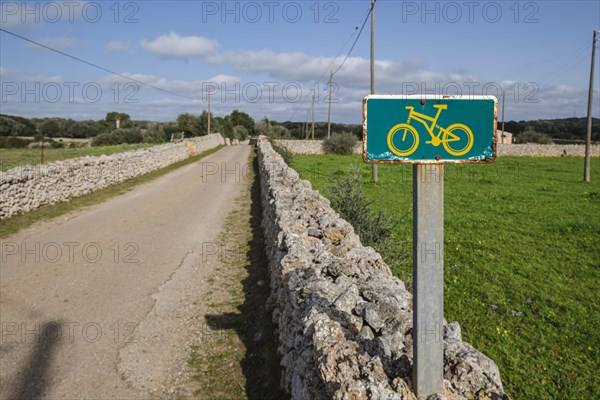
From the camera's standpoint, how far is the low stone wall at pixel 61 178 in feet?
38.0

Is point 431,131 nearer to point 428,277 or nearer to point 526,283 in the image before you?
point 428,277

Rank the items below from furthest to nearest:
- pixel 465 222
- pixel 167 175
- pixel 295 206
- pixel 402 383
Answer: pixel 167 175 < pixel 465 222 < pixel 295 206 < pixel 402 383

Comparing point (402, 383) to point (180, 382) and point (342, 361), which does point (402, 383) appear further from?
point (180, 382)

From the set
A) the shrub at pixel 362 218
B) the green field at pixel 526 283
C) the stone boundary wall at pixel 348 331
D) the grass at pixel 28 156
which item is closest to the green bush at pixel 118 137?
the grass at pixel 28 156

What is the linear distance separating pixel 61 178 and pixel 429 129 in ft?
45.9

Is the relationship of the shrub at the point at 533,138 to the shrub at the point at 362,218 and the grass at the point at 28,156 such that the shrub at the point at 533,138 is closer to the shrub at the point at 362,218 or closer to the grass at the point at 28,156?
the grass at the point at 28,156

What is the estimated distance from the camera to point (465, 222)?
11.9 m

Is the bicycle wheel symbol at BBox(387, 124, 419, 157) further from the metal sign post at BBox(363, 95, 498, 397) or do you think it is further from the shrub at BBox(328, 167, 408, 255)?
the shrub at BBox(328, 167, 408, 255)

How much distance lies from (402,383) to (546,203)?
1521 centimetres

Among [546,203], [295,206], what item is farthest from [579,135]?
[295,206]

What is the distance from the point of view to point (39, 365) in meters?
4.58

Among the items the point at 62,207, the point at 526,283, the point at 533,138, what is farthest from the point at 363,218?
the point at 533,138

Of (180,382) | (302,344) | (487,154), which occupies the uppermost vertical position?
(487,154)

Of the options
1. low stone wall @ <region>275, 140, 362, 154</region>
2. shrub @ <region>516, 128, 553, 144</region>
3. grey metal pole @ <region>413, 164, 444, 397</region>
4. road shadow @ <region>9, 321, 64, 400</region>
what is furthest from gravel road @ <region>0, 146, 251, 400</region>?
shrub @ <region>516, 128, 553, 144</region>
